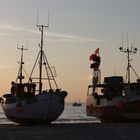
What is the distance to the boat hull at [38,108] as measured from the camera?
141 ft

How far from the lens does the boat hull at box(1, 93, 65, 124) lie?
43025 mm

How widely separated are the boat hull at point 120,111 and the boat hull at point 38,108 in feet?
20.8

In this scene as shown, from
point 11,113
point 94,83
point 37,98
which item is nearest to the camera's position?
point 37,98

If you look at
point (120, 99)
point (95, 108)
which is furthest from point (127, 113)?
point (95, 108)

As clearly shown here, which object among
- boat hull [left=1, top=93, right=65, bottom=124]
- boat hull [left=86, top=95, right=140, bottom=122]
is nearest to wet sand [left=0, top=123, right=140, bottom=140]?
boat hull [left=1, top=93, right=65, bottom=124]

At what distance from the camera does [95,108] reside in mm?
52781

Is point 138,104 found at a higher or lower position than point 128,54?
lower

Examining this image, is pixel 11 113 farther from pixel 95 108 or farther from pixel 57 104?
pixel 95 108

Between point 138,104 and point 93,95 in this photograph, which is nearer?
point 138,104

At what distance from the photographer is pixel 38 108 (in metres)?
43.1

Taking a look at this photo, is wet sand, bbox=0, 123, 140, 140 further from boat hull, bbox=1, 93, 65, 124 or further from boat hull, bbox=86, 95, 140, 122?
boat hull, bbox=86, 95, 140, 122

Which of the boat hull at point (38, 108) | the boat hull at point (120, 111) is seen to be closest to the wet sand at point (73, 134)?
the boat hull at point (38, 108)

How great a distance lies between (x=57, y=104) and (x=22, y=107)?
135 inches

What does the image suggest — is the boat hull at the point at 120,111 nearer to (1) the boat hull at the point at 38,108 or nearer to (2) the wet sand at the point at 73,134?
(1) the boat hull at the point at 38,108
